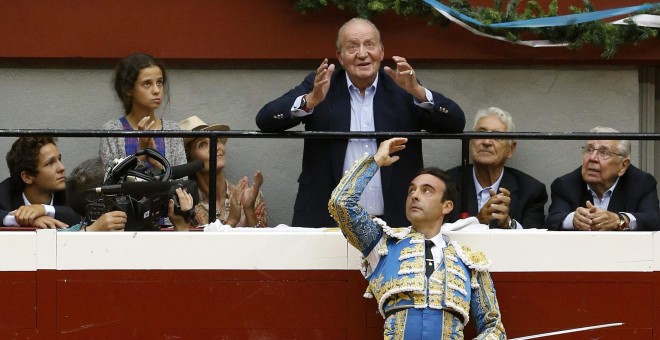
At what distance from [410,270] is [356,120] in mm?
1009

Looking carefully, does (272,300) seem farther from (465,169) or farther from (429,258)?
(465,169)

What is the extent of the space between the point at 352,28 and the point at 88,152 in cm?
212

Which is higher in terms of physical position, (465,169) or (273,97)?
(273,97)

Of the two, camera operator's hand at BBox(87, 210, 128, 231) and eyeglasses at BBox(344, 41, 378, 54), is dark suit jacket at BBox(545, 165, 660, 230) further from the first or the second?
camera operator's hand at BBox(87, 210, 128, 231)

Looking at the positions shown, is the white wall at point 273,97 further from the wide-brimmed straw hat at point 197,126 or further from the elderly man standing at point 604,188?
the elderly man standing at point 604,188

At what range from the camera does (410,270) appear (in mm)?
8305

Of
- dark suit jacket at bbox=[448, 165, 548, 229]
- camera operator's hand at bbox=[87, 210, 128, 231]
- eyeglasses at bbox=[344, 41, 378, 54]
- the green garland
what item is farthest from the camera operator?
the green garland

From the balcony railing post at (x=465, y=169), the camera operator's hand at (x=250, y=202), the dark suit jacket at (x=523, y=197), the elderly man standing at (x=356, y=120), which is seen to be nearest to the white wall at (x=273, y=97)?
the dark suit jacket at (x=523, y=197)

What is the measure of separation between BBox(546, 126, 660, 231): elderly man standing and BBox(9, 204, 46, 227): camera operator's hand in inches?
96.3

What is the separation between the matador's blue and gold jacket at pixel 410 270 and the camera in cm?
822

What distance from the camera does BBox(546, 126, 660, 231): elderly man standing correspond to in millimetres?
9039

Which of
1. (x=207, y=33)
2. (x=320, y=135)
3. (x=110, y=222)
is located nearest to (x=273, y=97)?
(x=207, y=33)

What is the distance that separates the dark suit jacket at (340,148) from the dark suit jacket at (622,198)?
0.70 metres

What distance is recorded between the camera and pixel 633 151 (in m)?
10.4
